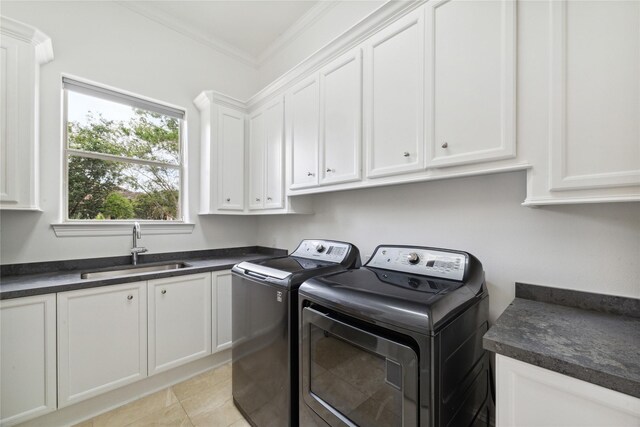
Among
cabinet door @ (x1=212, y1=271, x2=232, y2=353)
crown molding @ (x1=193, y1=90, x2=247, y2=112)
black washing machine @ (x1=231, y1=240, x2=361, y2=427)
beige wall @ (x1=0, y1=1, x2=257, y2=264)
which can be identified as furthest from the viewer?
crown molding @ (x1=193, y1=90, x2=247, y2=112)

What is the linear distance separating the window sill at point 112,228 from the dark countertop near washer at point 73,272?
204 millimetres

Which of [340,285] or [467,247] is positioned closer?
[340,285]

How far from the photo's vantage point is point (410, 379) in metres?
0.90

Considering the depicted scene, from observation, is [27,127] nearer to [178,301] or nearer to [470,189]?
[178,301]

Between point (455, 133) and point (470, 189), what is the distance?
1.32 feet

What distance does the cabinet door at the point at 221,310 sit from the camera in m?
2.22

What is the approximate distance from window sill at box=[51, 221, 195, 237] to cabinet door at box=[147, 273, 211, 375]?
67cm

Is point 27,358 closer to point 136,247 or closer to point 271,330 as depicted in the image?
point 136,247

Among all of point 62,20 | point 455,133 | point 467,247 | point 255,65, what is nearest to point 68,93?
point 62,20

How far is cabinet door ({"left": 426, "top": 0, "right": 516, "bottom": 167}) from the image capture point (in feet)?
3.59

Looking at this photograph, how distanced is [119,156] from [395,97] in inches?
92.1

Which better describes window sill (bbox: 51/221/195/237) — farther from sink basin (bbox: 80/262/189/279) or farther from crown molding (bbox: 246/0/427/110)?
crown molding (bbox: 246/0/427/110)

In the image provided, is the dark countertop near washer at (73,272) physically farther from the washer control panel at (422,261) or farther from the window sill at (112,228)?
the washer control panel at (422,261)

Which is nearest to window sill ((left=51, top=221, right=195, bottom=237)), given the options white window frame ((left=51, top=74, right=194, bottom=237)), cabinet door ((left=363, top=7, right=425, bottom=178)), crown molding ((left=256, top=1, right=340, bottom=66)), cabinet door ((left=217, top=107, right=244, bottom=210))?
Result: white window frame ((left=51, top=74, right=194, bottom=237))
